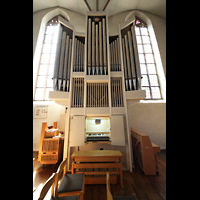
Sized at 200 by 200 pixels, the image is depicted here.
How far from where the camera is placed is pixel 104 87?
377 centimetres

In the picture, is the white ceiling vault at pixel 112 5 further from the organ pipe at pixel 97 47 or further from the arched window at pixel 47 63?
the organ pipe at pixel 97 47

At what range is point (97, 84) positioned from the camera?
150 inches

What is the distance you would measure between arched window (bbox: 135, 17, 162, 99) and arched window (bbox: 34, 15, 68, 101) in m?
5.24

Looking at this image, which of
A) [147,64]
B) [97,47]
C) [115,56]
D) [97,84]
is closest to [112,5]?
[147,64]

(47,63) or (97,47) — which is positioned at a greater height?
(47,63)

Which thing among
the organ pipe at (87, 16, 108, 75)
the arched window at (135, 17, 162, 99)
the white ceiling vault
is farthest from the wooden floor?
the white ceiling vault

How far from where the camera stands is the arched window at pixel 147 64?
594cm

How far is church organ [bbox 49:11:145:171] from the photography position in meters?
3.41

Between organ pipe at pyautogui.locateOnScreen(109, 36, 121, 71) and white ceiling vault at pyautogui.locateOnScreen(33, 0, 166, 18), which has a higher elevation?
white ceiling vault at pyautogui.locateOnScreen(33, 0, 166, 18)

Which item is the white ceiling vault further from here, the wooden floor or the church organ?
the wooden floor

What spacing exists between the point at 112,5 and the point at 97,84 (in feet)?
18.2

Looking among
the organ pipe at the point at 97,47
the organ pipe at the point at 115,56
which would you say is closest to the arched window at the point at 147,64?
the organ pipe at the point at 115,56

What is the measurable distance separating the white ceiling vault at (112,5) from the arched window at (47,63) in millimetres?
823

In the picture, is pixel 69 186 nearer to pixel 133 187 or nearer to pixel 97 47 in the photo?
pixel 133 187
